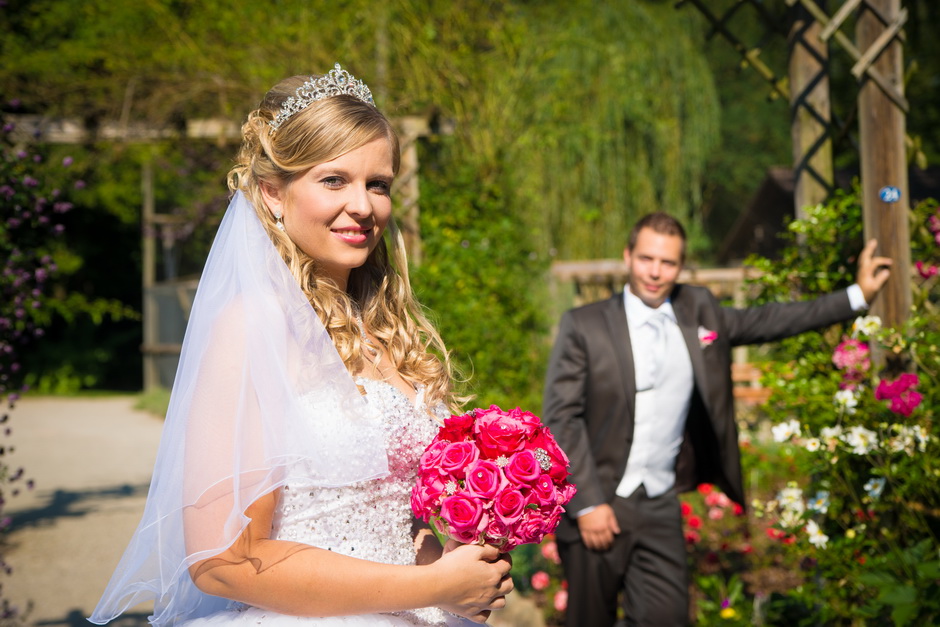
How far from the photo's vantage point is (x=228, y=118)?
26.7 feet

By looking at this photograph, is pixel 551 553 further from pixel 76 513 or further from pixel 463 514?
pixel 76 513

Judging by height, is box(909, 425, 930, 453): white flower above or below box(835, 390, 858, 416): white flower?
below

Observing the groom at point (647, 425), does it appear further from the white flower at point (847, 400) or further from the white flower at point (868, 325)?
the white flower at point (847, 400)

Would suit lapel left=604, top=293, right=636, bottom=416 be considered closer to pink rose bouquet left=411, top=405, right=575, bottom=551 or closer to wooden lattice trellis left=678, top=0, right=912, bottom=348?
wooden lattice trellis left=678, top=0, right=912, bottom=348

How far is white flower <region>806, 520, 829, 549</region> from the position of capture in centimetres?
345

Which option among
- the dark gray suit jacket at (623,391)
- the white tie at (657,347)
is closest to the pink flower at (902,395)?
the dark gray suit jacket at (623,391)

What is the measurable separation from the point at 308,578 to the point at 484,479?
0.42 metres

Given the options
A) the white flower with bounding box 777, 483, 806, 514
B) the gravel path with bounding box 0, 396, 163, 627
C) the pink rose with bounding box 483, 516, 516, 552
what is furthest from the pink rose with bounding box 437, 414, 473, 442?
the gravel path with bounding box 0, 396, 163, 627

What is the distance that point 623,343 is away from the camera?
389 cm

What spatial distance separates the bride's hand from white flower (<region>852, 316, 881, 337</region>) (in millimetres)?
2147

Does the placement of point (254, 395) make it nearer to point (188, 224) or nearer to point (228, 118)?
point (228, 118)

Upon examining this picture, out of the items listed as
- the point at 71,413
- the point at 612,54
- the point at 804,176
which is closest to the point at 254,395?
the point at 804,176

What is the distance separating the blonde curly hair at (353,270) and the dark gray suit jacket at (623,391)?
1.47m

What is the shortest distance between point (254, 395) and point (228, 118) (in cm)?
694
